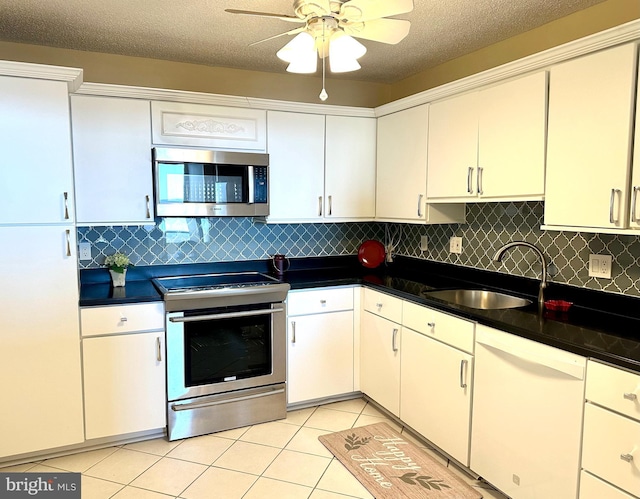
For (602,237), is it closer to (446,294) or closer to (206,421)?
(446,294)

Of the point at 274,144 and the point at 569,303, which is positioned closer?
the point at 569,303

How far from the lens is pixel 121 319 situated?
8.50 feet

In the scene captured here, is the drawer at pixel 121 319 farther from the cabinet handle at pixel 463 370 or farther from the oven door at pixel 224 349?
the cabinet handle at pixel 463 370

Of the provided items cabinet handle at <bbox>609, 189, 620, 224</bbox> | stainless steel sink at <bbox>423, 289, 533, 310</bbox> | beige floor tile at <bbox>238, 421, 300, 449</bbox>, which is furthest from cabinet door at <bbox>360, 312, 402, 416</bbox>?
cabinet handle at <bbox>609, 189, 620, 224</bbox>

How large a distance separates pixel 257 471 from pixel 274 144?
200cm

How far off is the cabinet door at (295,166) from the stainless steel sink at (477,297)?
3.41 feet

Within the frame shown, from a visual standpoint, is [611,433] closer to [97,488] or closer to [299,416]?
[299,416]

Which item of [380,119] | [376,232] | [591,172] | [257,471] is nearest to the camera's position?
[591,172]

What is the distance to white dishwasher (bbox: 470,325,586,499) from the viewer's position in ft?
5.83

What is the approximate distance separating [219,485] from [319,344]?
1.08 m

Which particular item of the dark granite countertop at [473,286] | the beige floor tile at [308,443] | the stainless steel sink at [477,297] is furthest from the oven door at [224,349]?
the stainless steel sink at [477,297]

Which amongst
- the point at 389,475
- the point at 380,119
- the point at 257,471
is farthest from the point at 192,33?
the point at 389,475

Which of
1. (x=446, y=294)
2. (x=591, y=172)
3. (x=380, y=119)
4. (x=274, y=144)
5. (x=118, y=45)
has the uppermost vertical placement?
(x=118, y=45)

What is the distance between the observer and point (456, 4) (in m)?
2.27
